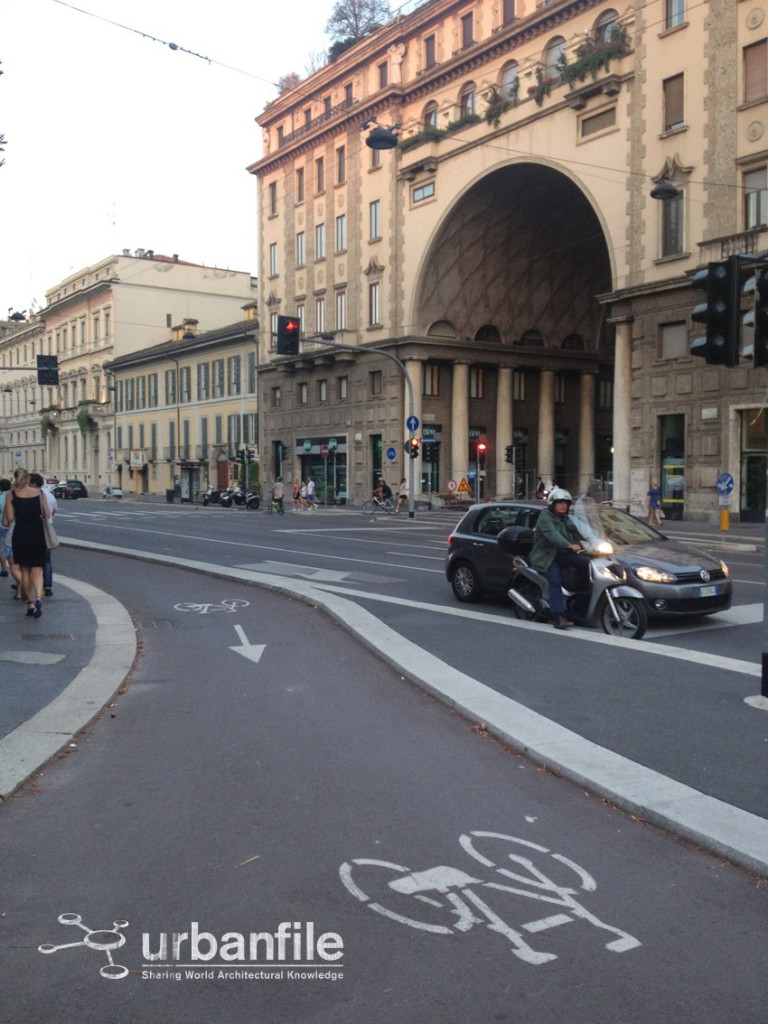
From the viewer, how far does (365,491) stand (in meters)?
51.2

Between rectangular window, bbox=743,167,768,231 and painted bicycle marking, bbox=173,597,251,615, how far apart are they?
23.1 m

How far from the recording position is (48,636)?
1062cm

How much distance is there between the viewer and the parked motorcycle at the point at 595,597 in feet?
34.8

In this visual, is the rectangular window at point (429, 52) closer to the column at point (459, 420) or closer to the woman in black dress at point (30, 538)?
the column at point (459, 420)

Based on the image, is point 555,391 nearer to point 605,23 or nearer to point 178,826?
point 605,23

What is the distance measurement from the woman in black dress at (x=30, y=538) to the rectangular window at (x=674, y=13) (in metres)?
29.8

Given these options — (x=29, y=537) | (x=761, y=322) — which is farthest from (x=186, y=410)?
(x=761, y=322)

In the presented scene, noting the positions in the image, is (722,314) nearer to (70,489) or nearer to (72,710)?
(72,710)

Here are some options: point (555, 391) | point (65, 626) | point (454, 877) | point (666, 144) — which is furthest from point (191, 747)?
point (555, 391)

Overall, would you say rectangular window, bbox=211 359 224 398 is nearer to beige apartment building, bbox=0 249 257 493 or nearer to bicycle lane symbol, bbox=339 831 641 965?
beige apartment building, bbox=0 249 257 493

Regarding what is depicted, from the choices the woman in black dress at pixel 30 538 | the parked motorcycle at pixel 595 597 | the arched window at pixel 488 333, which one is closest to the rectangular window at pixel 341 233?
the arched window at pixel 488 333

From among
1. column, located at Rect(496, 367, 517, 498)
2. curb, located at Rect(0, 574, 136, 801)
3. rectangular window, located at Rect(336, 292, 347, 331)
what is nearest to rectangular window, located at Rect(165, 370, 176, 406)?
rectangular window, located at Rect(336, 292, 347, 331)

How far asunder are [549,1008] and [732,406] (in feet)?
100

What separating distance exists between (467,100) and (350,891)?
147ft
